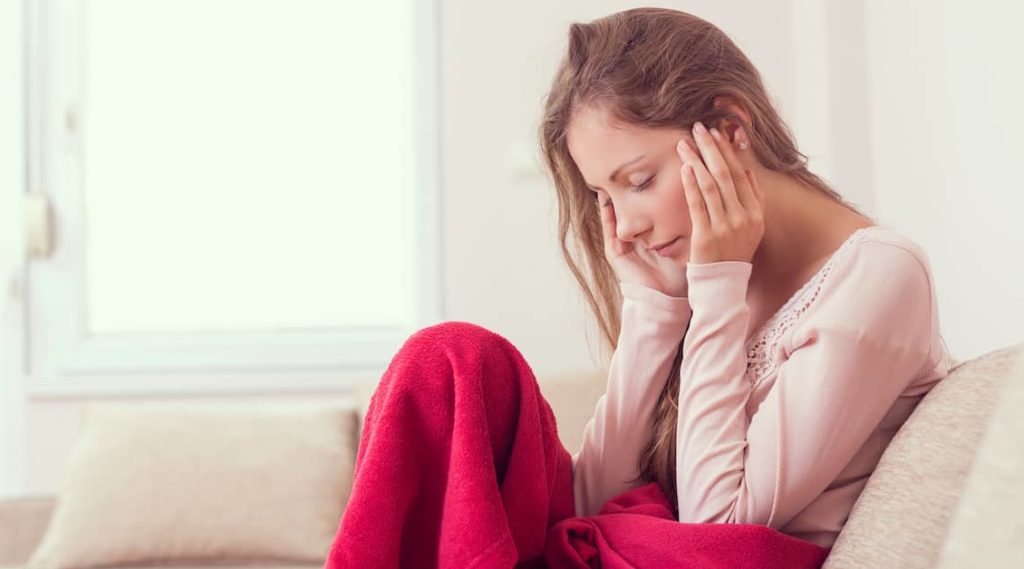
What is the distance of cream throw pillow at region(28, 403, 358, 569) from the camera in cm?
251

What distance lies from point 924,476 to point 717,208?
1.35 ft

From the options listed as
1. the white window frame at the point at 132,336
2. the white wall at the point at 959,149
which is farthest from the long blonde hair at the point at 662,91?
the white window frame at the point at 132,336

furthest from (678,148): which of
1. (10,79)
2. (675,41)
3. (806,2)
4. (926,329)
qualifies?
(10,79)

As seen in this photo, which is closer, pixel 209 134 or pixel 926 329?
pixel 926 329

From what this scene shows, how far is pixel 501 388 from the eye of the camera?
1231 mm

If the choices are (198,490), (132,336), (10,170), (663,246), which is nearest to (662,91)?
(663,246)

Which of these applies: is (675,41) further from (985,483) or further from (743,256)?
(985,483)

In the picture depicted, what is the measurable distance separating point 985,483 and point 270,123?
302cm

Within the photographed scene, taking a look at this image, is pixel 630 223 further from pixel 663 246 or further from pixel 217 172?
pixel 217 172

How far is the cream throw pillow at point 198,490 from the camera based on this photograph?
2508 mm

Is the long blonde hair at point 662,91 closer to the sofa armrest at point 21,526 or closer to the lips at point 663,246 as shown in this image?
the lips at point 663,246

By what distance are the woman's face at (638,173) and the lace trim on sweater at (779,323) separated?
148 mm

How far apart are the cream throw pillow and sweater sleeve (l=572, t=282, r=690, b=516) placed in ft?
3.74

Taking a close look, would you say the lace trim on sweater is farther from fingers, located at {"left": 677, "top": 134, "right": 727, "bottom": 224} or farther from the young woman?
fingers, located at {"left": 677, "top": 134, "right": 727, "bottom": 224}
